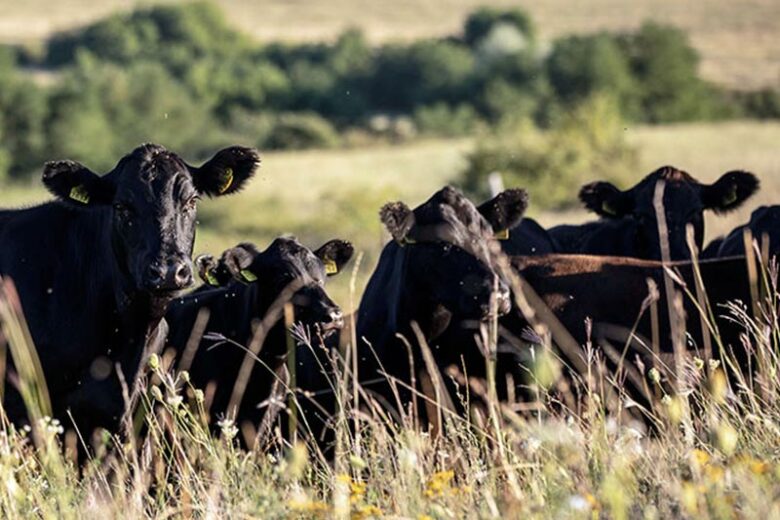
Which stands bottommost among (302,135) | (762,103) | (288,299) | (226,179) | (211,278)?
(288,299)

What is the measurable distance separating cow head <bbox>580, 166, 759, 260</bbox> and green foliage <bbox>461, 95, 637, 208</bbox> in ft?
101

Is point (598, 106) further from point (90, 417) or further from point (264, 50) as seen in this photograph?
point (264, 50)

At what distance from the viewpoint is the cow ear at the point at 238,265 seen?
1019 cm

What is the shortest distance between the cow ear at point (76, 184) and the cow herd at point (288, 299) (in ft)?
0.03

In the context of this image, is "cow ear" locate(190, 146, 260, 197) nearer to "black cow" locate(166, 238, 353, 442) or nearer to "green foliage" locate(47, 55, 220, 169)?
"black cow" locate(166, 238, 353, 442)

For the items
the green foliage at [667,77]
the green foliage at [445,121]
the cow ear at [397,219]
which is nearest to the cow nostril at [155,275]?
the cow ear at [397,219]

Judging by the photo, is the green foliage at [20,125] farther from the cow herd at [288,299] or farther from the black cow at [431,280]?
the black cow at [431,280]

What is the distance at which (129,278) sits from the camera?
8.71 metres

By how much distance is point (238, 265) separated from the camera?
10.3 meters

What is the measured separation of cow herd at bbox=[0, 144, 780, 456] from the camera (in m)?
8.67

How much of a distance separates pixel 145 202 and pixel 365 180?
47.3m

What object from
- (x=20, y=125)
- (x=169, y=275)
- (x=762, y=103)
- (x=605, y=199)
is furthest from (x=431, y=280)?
(x=762, y=103)

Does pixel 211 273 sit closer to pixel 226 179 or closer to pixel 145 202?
pixel 226 179

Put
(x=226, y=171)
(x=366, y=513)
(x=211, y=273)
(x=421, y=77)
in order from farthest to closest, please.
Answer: (x=421, y=77)
(x=211, y=273)
(x=226, y=171)
(x=366, y=513)
